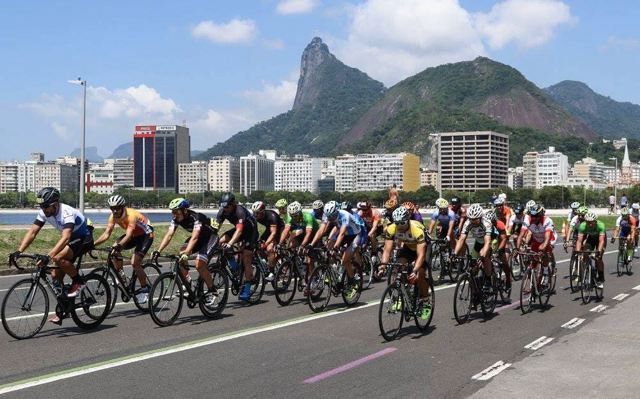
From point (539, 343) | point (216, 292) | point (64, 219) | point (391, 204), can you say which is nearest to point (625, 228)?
point (391, 204)

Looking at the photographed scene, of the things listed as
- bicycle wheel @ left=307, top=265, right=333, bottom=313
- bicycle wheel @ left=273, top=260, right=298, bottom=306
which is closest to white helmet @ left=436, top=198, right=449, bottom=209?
bicycle wheel @ left=273, top=260, right=298, bottom=306

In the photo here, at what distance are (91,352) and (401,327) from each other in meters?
4.35

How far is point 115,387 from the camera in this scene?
6.71m

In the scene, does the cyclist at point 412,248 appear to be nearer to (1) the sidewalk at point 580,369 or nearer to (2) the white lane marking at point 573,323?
(1) the sidewalk at point 580,369

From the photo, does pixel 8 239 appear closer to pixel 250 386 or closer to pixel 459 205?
pixel 459 205

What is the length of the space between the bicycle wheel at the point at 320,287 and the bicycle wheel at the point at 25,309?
4.38 meters

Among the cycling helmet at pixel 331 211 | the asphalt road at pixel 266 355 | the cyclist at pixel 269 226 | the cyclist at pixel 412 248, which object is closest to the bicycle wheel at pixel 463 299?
the asphalt road at pixel 266 355

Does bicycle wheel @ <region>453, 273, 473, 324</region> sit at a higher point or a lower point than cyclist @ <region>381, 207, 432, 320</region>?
lower

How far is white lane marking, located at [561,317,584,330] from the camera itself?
10598 mm

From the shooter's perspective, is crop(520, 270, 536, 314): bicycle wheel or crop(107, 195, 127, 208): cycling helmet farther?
crop(520, 270, 536, 314): bicycle wheel

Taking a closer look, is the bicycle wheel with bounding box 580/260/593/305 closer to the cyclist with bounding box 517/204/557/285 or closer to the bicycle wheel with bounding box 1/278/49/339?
the cyclist with bounding box 517/204/557/285

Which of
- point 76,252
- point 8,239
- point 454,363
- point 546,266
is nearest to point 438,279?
point 546,266

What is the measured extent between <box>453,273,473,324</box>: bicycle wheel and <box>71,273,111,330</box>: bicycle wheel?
5559 millimetres

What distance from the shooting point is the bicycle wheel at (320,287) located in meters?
11.5
